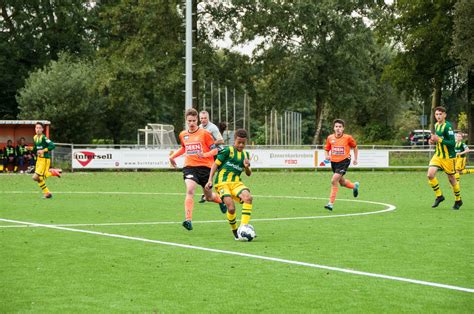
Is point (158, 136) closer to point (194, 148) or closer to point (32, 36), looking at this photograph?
point (32, 36)

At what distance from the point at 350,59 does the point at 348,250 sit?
46.7 meters

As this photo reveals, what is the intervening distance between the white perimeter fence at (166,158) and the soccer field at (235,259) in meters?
21.7

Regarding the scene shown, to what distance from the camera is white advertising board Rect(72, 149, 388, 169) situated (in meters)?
43.4

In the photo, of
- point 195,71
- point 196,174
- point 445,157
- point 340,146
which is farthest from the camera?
point 195,71

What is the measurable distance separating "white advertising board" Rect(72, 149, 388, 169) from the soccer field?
2165 centimetres

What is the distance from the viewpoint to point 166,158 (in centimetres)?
4381

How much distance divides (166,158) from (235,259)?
A: 32659 mm

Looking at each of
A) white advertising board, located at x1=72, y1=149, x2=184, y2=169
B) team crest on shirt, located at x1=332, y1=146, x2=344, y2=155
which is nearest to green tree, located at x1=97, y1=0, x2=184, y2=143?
white advertising board, located at x1=72, y1=149, x2=184, y2=169

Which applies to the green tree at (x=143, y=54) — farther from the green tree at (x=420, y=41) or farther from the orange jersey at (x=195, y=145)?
the orange jersey at (x=195, y=145)

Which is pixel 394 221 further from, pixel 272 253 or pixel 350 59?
pixel 350 59

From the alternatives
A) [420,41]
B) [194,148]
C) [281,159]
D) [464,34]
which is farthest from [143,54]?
[194,148]

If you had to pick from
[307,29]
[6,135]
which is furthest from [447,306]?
[307,29]

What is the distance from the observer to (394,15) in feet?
204

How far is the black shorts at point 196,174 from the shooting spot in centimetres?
1648
